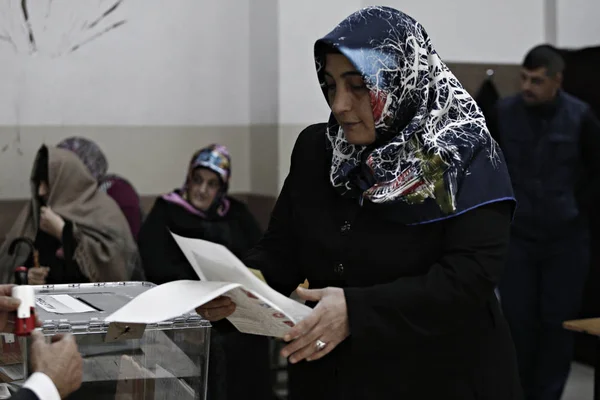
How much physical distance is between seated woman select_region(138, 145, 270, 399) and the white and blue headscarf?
91.2 inches

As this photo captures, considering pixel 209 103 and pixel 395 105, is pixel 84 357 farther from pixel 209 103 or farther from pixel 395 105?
pixel 209 103

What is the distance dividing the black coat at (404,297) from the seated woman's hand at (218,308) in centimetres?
22

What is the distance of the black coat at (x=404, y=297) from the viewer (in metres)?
1.75

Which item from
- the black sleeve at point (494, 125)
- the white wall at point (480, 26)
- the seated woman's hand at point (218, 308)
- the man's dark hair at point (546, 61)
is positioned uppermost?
the white wall at point (480, 26)

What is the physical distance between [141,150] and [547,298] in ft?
7.86

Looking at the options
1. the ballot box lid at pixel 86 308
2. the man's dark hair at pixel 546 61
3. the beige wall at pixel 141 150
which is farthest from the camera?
the beige wall at pixel 141 150

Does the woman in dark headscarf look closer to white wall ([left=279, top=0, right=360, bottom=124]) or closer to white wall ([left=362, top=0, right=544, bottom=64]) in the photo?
white wall ([left=279, top=0, right=360, bottom=124])

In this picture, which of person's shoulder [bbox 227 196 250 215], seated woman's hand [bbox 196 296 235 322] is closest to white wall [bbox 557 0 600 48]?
person's shoulder [bbox 227 196 250 215]

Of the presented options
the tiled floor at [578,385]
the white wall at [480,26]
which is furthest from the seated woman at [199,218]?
the white wall at [480,26]

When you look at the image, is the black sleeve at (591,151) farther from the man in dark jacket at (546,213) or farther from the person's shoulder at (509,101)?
the person's shoulder at (509,101)

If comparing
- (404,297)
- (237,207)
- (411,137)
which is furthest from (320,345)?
(237,207)

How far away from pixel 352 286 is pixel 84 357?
602 mm

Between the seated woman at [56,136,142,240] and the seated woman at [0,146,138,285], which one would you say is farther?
the seated woman at [56,136,142,240]

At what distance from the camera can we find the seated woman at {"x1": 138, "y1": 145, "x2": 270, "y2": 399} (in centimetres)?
418
